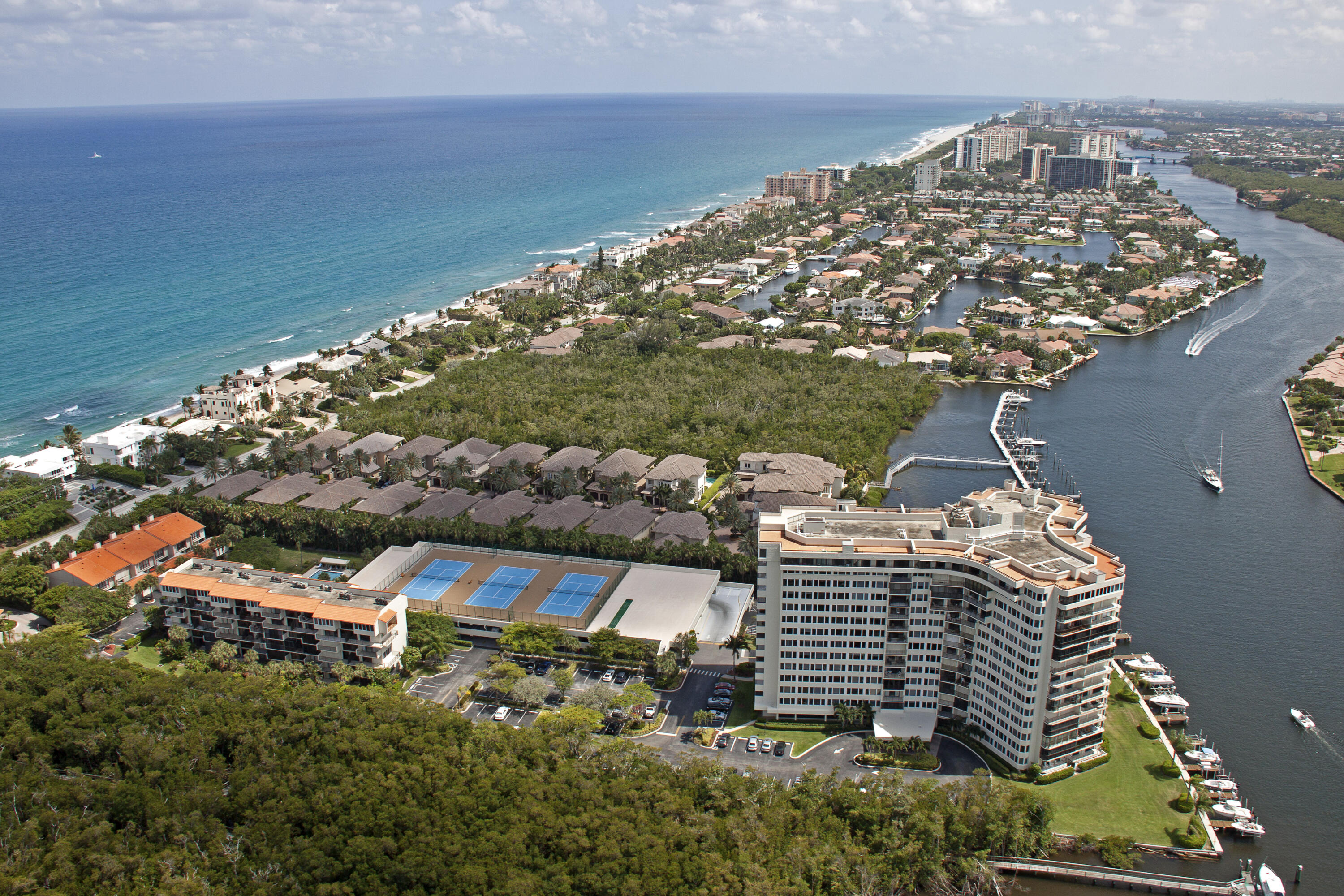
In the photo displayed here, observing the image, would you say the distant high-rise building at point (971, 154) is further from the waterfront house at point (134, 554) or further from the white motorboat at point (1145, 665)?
the waterfront house at point (134, 554)

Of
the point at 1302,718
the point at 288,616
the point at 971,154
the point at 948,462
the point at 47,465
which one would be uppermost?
the point at 971,154

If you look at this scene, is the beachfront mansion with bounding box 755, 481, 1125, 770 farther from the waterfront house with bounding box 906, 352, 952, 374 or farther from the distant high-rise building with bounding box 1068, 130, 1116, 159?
the distant high-rise building with bounding box 1068, 130, 1116, 159

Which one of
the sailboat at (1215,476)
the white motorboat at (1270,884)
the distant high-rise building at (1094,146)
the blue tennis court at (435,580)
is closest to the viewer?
the white motorboat at (1270,884)

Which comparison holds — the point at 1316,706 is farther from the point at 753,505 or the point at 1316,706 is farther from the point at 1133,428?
the point at 1133,428

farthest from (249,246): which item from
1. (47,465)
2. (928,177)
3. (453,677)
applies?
(928,177)

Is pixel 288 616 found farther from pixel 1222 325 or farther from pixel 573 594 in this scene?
pixel 1222 325

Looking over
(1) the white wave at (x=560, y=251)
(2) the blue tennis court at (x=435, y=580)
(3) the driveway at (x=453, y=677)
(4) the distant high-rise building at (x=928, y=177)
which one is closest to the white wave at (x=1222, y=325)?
(2) the blue tennis court at (x=435, y=580)

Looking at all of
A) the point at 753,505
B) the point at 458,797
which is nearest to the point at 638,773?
the point at 458,797
